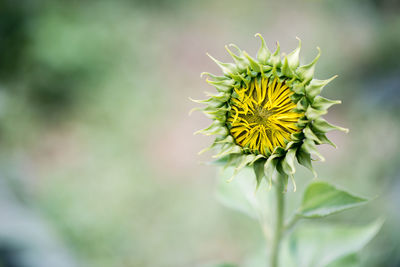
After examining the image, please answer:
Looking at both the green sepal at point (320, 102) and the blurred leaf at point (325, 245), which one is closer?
the green sepal at point (320, 102)

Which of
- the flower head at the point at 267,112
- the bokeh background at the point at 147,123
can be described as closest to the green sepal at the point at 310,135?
the flower head at the point at 267,112

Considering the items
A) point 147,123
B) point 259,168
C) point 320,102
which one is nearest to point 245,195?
point 259,168

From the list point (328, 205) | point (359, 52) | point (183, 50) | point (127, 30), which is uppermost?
point (127, 30)

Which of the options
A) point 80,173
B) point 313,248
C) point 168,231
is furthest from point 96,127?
point 313,248

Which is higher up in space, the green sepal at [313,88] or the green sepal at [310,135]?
the green sepal at [313,88]

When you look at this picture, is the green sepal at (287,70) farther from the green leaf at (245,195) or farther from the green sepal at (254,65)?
the green leaf at (245,195)

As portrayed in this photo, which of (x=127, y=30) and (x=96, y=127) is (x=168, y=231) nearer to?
(x=96, y=127)
